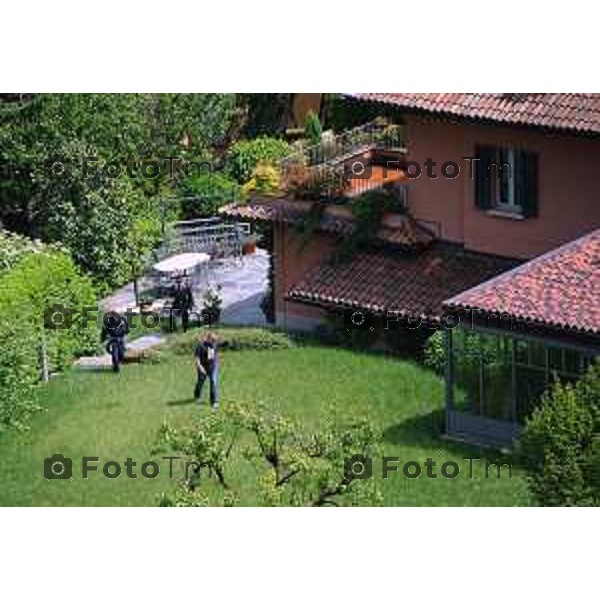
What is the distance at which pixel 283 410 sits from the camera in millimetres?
31875

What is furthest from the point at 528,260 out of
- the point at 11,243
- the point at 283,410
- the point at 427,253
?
the point at 11,243

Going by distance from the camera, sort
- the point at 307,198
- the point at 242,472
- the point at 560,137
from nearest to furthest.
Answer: the point at 242,472 → the point at 560,137 → the point at 307,198

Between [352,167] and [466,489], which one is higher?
[352,167]

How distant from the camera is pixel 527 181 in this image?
3422cm

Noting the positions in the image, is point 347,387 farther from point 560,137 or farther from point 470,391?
point 560,137

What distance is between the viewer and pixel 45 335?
113 ft

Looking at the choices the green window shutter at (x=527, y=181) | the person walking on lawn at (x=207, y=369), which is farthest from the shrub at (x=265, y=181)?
the person walking on lawn at (x=207, y=369)

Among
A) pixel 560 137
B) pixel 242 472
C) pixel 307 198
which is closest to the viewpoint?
pixel 242 472

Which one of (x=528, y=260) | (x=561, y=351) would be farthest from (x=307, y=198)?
(x=561, y=351)

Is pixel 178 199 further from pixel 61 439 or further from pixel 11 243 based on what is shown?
pixel 61 439

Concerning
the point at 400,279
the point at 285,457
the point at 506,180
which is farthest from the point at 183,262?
the point at 285,457

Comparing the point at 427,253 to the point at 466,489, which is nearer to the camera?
the point at 466,489

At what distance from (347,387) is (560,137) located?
155 inches

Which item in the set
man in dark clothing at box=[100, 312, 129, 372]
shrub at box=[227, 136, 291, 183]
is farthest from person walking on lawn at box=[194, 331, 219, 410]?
shrub at box=[227, 136, 291, 183]
